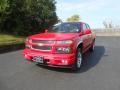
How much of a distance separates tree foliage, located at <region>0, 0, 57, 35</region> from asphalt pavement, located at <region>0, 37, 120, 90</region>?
11.9 meters

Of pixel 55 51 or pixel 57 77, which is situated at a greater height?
pixel 55 51

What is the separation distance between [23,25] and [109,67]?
1465cm

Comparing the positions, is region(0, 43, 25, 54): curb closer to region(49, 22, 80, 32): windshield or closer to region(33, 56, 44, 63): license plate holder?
region(49, 22, 80, 32): windshield

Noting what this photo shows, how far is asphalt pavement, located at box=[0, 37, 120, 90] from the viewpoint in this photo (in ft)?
18.2

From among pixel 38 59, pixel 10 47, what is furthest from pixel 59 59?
pixel 10 47

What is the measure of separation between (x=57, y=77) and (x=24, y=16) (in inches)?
619

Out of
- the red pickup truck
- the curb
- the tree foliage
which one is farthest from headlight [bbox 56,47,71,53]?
the tree foliage

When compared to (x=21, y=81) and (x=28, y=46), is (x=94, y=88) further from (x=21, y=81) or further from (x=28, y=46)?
(x=28, y=46)

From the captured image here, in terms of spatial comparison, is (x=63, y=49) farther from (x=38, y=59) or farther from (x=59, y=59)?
(x=38, y=59)

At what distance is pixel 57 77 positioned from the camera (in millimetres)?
6352

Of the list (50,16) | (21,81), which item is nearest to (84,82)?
(21,81)

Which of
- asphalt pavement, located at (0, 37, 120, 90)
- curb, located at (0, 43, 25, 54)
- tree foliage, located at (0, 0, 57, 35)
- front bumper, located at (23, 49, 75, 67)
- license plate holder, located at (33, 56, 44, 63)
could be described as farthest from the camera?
tree foliage, located at (0, 0, 57, 35)

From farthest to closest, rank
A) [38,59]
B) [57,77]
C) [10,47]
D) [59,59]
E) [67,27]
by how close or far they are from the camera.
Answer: [10,47] < [67,27] < [38,59] < [59,59] < [57,77]

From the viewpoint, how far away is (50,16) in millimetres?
24844
